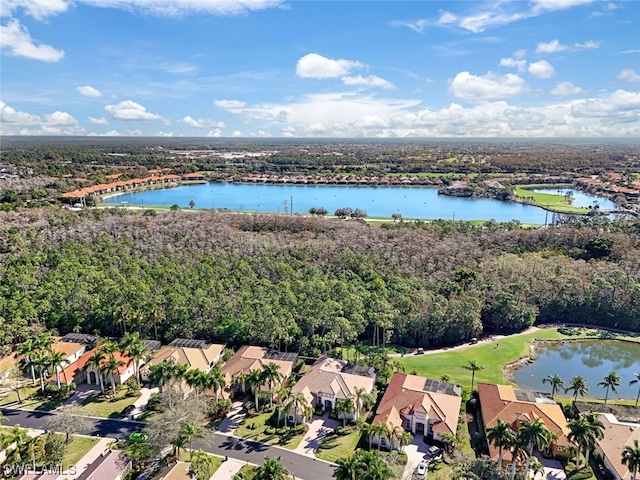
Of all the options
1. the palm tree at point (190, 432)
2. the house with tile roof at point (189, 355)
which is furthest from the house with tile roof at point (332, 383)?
the house with tile roof at point (189, 355)

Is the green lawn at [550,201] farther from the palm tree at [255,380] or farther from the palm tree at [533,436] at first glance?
the palm tree at [255,380]

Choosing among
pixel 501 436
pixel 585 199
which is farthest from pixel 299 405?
pixel 585 199

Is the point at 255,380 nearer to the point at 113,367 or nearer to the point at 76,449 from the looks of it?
the point at 113,367

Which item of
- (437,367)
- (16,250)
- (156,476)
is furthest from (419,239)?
(16,250)

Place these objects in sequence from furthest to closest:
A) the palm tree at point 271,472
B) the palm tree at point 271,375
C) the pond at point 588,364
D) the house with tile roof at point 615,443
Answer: the pond at point 588,364
the palm tree at point 271,375
the house with tile roof at point 615,443
the palm tree at point 271,472

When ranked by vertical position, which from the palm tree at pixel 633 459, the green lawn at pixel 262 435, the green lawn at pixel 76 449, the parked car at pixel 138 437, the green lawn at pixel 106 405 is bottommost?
the green lawn at pixel 262 435

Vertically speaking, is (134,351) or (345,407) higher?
(134,351)

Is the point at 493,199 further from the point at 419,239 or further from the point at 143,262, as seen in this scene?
the point at 143,262

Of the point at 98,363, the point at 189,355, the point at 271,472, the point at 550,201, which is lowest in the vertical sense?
the point at 189,355
